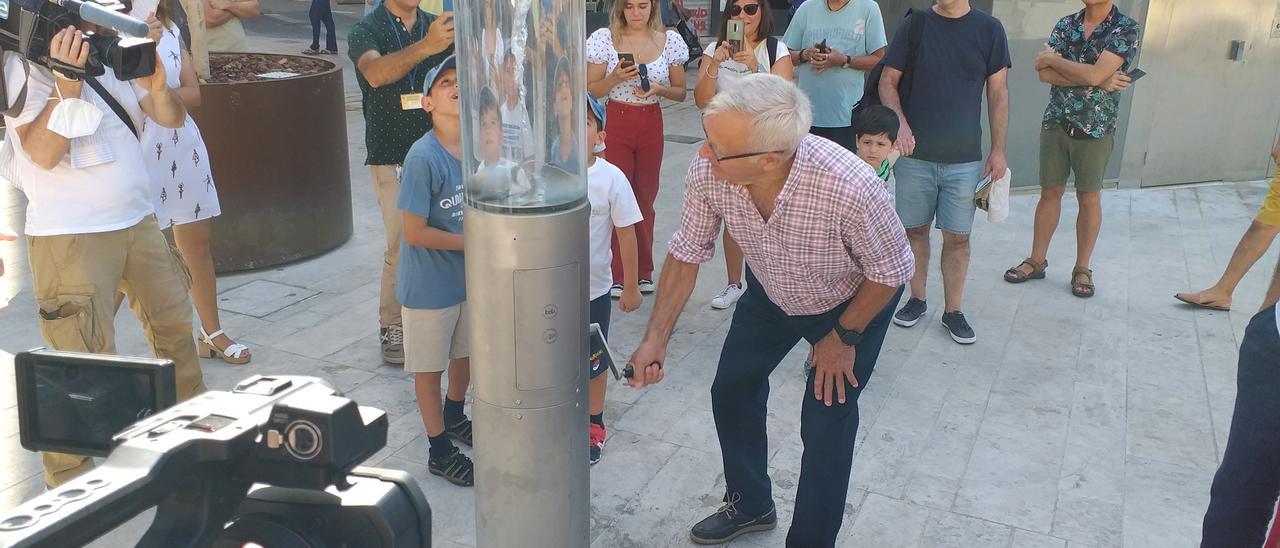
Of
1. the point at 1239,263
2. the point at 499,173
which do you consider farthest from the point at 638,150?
the point at 499,173

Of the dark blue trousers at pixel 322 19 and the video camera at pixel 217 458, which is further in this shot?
the dark blue trousers at pixel 322 19

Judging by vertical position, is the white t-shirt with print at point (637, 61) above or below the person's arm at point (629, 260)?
above

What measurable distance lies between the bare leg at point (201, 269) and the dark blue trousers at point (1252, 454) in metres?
3.92

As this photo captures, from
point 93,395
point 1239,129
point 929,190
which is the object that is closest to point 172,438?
point 93,395

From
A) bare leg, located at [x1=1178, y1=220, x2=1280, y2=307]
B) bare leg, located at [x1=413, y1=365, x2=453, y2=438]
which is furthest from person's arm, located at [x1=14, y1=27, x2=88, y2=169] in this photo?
bare leg, located at [x1=1178, y1=220, x2=1280, y2=307]

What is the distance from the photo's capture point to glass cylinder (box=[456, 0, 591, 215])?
77.6 inches

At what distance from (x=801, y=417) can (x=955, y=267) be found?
7.75 feet

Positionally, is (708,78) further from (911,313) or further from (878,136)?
(911,313)

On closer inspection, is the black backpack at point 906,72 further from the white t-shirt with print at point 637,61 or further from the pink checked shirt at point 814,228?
the pink checked shirt at point 814,228

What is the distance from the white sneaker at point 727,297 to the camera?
5.60 meters

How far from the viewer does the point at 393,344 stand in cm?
473

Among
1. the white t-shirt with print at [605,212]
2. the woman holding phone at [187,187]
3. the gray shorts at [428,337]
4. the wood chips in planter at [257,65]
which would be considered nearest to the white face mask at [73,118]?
the woman holding phone at [187,187]

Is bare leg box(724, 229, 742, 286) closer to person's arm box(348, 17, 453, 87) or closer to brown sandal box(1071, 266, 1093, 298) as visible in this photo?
brown sandal box(1071, 266, 1093, 298)

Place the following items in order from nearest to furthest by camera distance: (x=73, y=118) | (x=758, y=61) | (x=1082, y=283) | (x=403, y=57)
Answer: (x=73, y=118) → (x=403, y=57) → (x=758, y=61) → (x=1082, y=283)
